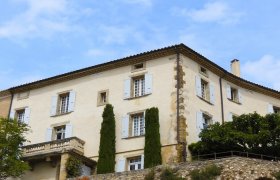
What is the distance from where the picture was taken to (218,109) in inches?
1394

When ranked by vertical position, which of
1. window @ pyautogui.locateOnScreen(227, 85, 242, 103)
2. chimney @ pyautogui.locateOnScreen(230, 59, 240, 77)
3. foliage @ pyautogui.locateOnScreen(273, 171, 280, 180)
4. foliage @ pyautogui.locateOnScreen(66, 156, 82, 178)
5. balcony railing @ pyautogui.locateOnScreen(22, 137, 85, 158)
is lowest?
foliage @ pyautogui.locateOnScreen(273, 171, 280, 180)

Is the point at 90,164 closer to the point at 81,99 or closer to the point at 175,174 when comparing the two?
the point at 81,99

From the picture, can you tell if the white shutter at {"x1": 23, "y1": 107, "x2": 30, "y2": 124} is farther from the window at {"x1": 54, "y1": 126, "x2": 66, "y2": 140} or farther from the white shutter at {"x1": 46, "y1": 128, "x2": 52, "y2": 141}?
the window at {"x1": 54, "y1": 126, "x2": 66, "y2": 140}

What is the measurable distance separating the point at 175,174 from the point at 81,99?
42.7 ft

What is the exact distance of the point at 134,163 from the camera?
3225cm

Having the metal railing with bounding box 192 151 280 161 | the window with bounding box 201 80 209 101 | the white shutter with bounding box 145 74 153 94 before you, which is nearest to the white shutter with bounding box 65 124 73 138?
the white shutter with bounding box 145 74 153 94

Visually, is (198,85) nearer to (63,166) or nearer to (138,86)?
(138,86)

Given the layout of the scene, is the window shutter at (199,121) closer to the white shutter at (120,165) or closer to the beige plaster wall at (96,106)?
the beige plaster wall at (96,106)

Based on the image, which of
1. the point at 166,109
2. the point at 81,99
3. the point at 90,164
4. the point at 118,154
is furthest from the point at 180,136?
the point at 81,99

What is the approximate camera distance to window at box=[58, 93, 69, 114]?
122ft

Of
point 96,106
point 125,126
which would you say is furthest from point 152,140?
point 96,106

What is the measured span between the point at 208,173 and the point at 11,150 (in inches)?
518

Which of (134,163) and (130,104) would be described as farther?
(130,104)

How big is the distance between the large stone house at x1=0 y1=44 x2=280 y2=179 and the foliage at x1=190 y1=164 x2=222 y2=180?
5.84m
